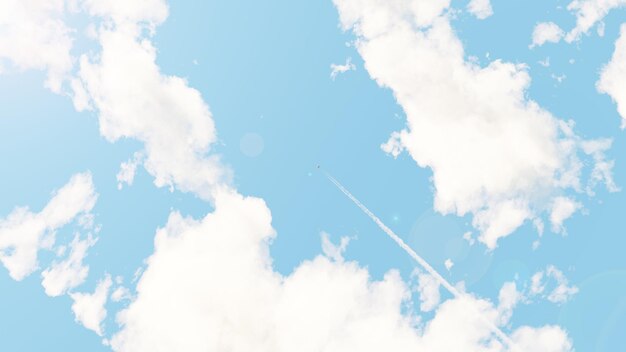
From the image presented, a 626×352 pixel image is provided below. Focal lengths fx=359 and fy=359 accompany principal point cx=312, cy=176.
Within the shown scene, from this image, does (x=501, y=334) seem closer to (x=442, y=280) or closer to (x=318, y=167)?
(x=442, y=280)

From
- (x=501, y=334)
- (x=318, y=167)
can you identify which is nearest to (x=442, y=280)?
(x=501, y=334)

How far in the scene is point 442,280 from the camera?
19250cm

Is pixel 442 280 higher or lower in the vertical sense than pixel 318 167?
higher

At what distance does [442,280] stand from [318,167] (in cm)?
9837

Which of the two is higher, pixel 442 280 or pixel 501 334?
pixel 442 280

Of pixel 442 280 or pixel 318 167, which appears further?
pixel 442 280

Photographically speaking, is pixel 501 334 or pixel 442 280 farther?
pixel 442 280

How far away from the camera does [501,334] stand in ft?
501

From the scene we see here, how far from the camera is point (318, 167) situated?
152 m

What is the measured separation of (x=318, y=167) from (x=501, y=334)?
10530 centimetres
